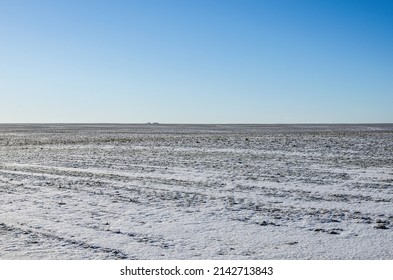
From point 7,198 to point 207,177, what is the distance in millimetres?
5680

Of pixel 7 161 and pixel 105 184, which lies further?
pixel 7 161

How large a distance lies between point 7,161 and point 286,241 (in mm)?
15102

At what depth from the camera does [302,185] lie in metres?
11.5

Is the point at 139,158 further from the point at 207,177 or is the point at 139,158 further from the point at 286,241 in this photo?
the point at 286,241

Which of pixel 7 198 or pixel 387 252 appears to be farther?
pixel 7 198

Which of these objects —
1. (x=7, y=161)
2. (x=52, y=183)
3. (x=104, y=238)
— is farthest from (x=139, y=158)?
(x=104, y=238)

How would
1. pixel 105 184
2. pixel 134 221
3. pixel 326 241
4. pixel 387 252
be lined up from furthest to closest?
pixel 105 184
pixel 134 221
pixel 326 241
pixel 387 252

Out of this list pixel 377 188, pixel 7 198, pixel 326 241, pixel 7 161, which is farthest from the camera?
pixel 7 161

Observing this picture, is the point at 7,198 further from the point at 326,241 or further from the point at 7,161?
the point at 7,161

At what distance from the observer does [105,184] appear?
11.8 metres
